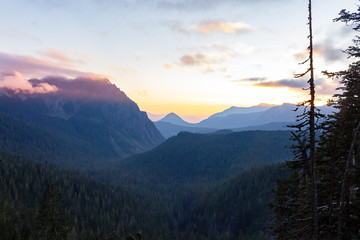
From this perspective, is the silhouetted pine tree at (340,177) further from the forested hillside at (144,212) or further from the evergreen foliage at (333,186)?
the forested hillside at (144,212)

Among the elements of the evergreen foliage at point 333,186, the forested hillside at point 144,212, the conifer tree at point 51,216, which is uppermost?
the evergreen foliage at point 333,186

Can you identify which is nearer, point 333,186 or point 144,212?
point 333,186

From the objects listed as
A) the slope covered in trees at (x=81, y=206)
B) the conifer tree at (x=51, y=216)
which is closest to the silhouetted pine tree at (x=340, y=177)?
the conifer tree at (x=51, y=216)

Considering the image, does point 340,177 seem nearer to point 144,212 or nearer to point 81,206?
point 81,206

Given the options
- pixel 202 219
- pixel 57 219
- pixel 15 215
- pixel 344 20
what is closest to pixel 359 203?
pixel 344 20

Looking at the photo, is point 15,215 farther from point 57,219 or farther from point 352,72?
point 352,72

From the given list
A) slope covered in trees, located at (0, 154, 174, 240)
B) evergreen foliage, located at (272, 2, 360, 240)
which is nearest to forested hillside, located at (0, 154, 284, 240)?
slope covered in trees, located at (0, 154, 174, 240)

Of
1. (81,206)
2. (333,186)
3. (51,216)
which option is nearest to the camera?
(333,186)

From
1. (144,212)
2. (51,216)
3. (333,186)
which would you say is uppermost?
(333,186)

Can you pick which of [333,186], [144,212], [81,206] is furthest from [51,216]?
[144,212]

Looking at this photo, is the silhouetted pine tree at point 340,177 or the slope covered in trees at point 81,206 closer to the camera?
the silhouetted pine tree at point 340,177

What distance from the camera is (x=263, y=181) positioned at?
18762cm

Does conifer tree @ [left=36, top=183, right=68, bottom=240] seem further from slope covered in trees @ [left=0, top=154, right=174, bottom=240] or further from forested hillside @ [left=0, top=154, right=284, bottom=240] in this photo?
forested hillside @ [left=0, top=154, right=284, bottom=240]

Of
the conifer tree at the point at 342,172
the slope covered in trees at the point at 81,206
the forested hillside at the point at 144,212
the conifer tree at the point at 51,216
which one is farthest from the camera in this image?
the forested hillside at the point at 144,212
